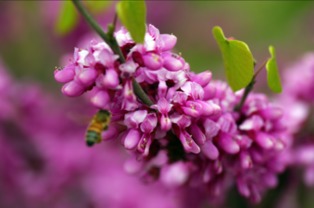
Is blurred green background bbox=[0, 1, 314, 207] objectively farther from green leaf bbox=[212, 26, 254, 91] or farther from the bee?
the bee

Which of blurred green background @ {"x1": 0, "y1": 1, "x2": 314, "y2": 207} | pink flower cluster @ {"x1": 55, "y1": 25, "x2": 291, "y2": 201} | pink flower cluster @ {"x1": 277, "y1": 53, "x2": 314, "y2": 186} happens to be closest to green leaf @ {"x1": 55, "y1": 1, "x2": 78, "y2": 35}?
pink flower cluster @ {"x1": 55, "y1": 25, "x2": 291, "y2": 201}

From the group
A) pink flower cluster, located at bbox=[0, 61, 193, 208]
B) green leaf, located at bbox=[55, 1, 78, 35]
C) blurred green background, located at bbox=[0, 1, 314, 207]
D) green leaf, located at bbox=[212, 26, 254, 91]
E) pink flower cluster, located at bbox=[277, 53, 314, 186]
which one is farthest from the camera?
blurred green background, located at bbox=[0, 1, 314, 207]

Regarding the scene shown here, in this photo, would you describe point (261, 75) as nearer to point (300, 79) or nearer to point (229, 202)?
point (300, 79)

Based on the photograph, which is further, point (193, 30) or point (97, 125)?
point (193, 30)

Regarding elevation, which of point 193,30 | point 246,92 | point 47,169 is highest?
point 246,92

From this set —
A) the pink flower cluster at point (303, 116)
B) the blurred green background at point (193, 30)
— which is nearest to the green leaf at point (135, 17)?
the pink flower cluster at point (303, 116)

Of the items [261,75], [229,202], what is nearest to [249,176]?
[229,202]

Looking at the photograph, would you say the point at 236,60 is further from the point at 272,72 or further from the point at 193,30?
the point at 193,30

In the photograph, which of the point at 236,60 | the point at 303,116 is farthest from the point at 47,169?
the point at 236,60
